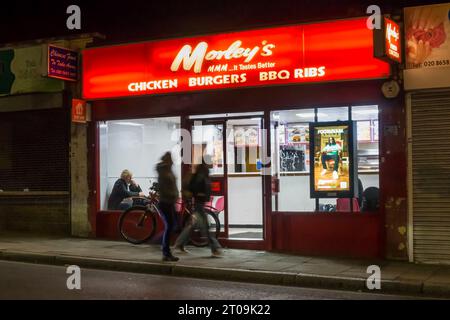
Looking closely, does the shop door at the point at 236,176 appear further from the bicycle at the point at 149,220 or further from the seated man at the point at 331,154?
the seated man at the point at 331,154

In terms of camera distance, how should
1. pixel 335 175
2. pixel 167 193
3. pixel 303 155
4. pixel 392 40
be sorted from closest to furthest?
pixel 392 40 → pixel 167 193 → pixel 335 175 → pixel 303 155

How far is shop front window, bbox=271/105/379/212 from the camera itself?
11.6m

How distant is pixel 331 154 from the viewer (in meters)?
11.9

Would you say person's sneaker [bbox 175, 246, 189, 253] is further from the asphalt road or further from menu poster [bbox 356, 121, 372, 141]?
menu poster [bbox 356, 121, 372, 141]

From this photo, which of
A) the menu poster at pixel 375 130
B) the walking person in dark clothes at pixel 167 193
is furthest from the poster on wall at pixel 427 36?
the walking person in dark clothes at pixel 167 193

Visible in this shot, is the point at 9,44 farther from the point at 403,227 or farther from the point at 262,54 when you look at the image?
the point at 403,227

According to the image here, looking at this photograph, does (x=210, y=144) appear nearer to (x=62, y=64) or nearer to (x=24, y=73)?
(x=62, y=64)

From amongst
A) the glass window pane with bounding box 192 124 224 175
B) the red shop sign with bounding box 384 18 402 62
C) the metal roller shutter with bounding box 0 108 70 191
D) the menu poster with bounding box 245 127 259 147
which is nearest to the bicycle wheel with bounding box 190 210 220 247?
the glass window pane with bounding box 192 124 224 175

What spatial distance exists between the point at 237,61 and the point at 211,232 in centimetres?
361

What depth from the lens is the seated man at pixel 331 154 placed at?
11828mm

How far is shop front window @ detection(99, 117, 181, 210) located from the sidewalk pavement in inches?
70.8

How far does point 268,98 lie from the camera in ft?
39.9

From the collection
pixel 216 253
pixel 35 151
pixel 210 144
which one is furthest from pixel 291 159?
pixel 35 151
